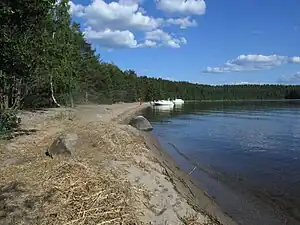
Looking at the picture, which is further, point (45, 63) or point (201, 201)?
point (45, 63)

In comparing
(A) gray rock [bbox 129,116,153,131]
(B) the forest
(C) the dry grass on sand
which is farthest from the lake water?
(B) the forest

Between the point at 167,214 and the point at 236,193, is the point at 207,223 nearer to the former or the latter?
the point at 167,214

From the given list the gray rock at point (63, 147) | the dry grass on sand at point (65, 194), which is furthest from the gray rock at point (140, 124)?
the dry grass on sand at point (65, 194)

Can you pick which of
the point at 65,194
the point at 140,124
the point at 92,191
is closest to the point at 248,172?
the point at 92,191

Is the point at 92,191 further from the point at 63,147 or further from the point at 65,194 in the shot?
the point at 63,147

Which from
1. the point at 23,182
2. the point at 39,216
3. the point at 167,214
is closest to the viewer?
the point at 39,216

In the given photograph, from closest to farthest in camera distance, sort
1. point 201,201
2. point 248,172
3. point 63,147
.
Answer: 1. point 201,201
2. point 63,147
3. point 248,172

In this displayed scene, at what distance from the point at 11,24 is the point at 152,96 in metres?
139

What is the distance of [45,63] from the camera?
19.2 metres

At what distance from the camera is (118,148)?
1507 cm

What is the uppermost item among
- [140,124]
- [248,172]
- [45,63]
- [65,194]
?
[45,63]

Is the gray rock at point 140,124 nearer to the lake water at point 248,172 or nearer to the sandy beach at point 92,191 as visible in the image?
the lake water at point 248,172

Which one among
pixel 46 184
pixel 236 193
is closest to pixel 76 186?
pixel 46 184

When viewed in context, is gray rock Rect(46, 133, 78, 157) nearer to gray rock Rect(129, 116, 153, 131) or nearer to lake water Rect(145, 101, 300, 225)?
lake water Rect(145, 101, 300, 225)
